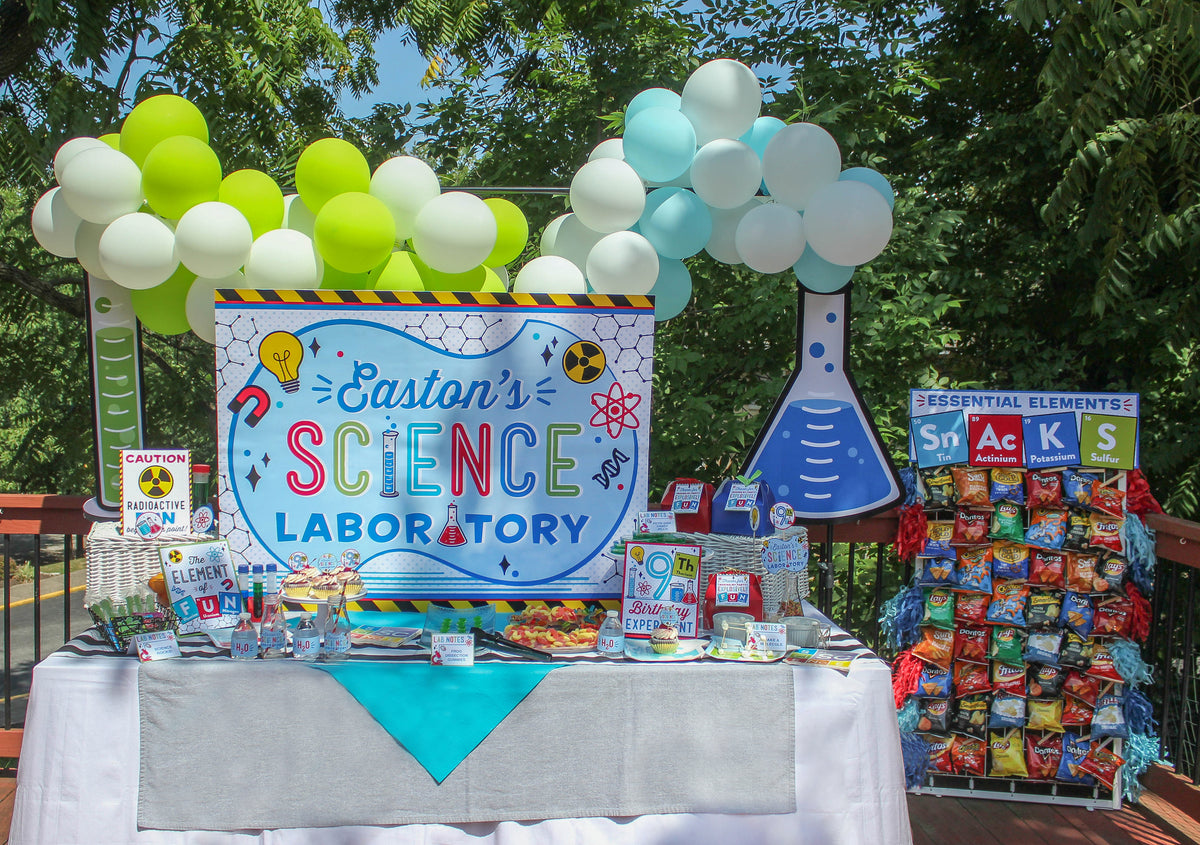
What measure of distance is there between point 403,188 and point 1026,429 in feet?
8.10

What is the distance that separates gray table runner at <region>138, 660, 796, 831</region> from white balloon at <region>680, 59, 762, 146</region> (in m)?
1.95

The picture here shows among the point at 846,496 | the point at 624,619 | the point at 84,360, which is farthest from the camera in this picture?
the point at 84,360

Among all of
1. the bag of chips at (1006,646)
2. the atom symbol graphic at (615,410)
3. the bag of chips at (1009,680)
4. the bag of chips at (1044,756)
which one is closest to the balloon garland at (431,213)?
the atom symbol graphic at (615,410)

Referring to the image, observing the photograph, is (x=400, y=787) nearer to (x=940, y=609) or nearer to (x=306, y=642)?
(x=306, y=642)

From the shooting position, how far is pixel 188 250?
2879mm

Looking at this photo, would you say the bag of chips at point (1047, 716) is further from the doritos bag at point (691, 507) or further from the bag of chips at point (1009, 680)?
the doritos bag at point (691, 507)

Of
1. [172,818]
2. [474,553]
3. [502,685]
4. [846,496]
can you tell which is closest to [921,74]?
[846,496]

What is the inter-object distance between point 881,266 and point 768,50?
179cm

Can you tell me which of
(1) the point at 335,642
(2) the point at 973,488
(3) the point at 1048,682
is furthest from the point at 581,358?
(3) the point at 1048,682

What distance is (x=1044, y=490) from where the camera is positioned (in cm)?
327

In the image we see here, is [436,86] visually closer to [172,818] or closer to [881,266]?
[881,266]

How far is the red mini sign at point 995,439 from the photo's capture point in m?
3.28

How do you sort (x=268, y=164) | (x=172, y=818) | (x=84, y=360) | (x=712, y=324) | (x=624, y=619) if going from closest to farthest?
(x=172, y=818)
(x=624, y=619)
(x=268, y=164)
(x=712, y=324)
(x=84, y=360)

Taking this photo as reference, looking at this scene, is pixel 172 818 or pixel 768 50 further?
pixel 768 50
